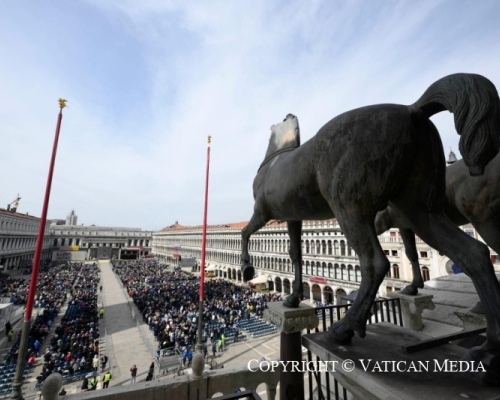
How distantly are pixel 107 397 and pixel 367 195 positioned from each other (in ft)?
14.3

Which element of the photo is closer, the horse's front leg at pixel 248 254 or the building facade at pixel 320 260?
the horse's front leg at pixel 248 254

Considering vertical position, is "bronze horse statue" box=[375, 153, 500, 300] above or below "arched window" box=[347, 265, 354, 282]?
above

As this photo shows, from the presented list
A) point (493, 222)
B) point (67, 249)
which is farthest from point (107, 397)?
point (67, 249)

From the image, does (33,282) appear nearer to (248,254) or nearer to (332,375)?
(248,254)

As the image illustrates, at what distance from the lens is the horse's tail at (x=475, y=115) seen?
175 centimetres

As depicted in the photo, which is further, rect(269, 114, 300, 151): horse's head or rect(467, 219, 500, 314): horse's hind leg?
rect(269, 114, 300, 151): horse's head

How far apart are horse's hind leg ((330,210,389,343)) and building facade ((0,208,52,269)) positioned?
66434mm

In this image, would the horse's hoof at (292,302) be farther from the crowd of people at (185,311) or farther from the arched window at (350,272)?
the arched window at (350,272)

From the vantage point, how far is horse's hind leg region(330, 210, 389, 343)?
2186 millimetres

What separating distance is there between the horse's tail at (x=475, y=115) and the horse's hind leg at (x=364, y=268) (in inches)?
32.5

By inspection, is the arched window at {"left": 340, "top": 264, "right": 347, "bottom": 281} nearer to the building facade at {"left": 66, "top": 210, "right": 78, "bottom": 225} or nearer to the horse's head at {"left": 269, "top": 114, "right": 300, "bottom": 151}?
the horse's head at {"left": 269, "top": 114, "right": 300, "bottom": 151}

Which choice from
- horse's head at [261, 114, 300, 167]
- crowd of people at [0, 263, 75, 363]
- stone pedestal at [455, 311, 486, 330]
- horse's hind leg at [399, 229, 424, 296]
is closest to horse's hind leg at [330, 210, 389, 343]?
horse's head at [261, 114, 300, 167]

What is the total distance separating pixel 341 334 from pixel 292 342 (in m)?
1.00

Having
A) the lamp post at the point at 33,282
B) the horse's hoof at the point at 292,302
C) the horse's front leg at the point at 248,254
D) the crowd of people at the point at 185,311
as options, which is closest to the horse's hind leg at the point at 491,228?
the horse's hoof at the point at 292,302
